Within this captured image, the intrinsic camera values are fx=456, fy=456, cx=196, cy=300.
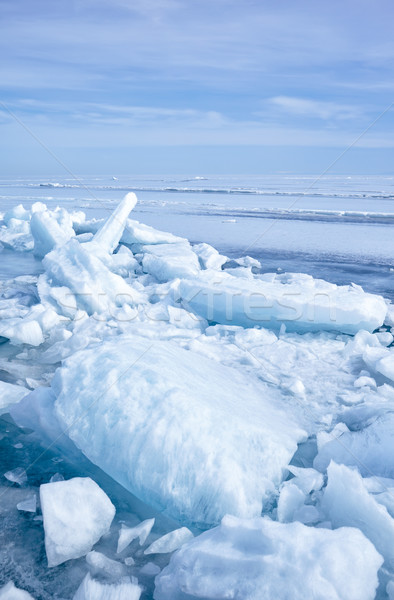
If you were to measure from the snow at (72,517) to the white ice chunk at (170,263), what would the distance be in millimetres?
3570

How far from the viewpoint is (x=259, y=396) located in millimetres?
2625

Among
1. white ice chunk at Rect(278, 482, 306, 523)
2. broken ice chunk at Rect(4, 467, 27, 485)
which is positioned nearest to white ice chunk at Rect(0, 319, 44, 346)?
broken ice chunk at Rect(4, 467, 27, 485)

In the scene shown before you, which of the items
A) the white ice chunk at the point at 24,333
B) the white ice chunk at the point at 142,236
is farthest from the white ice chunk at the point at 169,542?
the white ice chunk at the point at 142,236

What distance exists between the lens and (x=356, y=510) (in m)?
1.56

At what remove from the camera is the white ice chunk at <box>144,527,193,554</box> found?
1.60m

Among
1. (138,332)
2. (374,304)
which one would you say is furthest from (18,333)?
(374,304)

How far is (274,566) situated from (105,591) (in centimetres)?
53

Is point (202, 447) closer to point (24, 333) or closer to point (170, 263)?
point (24, 333)

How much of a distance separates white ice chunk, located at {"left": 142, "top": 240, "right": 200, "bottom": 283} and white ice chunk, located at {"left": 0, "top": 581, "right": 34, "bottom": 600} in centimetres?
388

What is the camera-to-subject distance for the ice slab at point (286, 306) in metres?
3.63

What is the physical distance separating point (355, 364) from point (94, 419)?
2015mm

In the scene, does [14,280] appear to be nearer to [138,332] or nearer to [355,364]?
[138,332]

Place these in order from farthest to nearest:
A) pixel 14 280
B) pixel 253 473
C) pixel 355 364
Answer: pixel 14 280 < pixel 355 364 < pixel 253 473

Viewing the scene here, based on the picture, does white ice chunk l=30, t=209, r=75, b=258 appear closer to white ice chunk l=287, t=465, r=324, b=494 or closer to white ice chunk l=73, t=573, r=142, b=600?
white ice chunk l=287, t=465, r=324, b=494
